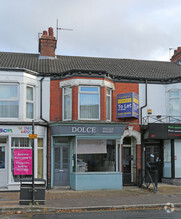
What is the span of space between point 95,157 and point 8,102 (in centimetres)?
530

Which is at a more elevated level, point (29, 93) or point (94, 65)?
point (94, 65)

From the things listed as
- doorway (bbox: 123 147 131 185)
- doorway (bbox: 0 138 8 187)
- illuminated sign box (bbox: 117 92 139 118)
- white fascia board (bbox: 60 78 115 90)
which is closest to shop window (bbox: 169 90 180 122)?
illuminated sign box (bbox: 117 92 139 118)

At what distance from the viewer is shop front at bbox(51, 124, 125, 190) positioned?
636 inches

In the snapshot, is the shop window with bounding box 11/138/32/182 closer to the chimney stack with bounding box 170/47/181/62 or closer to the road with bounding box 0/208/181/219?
the road with bounding box 0/208/181/219

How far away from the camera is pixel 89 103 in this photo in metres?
17.0

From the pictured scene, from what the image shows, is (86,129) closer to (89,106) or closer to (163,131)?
(89,106)

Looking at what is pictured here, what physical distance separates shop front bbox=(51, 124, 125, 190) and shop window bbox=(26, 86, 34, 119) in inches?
53.9

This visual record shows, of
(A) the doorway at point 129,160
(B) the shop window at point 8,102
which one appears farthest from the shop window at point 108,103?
(B) the shop window at point 8,102

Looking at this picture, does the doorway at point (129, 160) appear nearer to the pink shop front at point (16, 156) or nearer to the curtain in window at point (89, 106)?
the curtain in window at point (89, 106)

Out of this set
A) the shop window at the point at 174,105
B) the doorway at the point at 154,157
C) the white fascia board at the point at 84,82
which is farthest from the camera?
the doorway at the point at 154,157

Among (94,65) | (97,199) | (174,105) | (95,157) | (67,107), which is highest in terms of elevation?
(94,65)

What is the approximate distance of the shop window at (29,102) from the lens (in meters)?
16.7

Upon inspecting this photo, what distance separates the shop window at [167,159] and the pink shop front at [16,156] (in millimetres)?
6819

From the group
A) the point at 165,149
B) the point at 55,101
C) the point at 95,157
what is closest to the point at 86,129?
the point at 95,157
